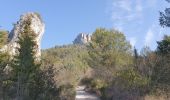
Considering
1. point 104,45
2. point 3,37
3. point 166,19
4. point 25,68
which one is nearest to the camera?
point 166,19

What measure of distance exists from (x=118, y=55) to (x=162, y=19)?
Result: 31.1 metres

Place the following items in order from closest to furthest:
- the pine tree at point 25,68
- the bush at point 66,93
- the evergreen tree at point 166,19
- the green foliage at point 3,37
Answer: the evergreen tree at point 166,19, the pine tree at point 25,68, the bush at point 66,93, the green foliage at point 3,37

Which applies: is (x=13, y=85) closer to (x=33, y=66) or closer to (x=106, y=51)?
(x=33, y=66)

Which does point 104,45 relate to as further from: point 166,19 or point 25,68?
point 166,19

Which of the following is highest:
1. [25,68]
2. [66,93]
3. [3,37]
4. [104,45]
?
[104,45]

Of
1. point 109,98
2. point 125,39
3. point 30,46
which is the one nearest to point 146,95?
point 109,98

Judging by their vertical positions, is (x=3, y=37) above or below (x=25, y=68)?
above

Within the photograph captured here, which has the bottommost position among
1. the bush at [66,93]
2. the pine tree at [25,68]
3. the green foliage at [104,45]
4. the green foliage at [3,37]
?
the bush at [66,93]

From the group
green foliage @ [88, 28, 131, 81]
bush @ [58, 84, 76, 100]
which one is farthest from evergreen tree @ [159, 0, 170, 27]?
green foliage @ [88, 28, 131, 81]

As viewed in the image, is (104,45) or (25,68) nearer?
(25,68)

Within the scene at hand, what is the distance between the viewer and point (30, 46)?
36719 millimetres

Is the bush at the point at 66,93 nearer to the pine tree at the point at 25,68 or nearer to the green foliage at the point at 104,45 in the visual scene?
the pine tree at the point at 25,68

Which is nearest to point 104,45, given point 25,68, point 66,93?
point 66,93

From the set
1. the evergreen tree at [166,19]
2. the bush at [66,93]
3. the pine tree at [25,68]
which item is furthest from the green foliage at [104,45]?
the evergreen tree at [166,19]
